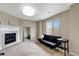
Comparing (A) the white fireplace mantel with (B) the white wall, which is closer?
(B) the white wall

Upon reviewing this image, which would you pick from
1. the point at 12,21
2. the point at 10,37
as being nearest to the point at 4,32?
the point at 10,37

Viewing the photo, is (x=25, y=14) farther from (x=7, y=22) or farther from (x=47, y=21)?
(x=47, y=21)

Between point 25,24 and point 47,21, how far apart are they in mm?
1736

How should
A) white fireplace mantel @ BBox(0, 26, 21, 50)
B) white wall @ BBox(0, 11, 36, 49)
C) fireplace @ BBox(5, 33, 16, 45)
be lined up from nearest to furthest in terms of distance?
white wall @ BBox(0, 11, 36, 49) < white fireplace mantel @ BBox(0, 26, 21, 50) < fireplace @ BBox(5, 33, 16, 45)

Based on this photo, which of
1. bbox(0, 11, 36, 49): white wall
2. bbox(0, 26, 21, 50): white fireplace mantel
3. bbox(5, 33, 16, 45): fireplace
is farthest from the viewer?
bbox(5, 33, 16, 45): fireplace

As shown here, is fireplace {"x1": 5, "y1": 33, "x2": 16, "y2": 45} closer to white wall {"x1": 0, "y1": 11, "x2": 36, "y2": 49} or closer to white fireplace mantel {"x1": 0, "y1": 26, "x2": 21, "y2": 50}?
white fireplace mantel {"x1": 0, "y1": 26, "x2": 21, "y2": 50}

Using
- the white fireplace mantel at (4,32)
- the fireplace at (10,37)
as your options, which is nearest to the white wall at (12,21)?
the white fireplace mantel at (4,32)

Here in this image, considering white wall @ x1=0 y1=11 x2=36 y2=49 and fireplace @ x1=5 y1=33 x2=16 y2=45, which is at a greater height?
white wall @ x1=0 y1=11 x2=36 y2=49

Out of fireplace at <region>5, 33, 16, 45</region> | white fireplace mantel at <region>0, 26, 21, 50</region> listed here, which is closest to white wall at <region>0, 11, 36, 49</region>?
white fireplace mantel at <region>0, 26, 21, 50</region>

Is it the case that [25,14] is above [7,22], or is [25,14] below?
above

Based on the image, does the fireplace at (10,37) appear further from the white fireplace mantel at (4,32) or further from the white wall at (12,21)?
the white wall at (12,21)

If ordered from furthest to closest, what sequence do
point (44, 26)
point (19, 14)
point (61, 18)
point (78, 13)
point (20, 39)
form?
1. point (44, 26)
2. point (61, 18)
3. point (20, 39)
4. point (19, 14)
5. point (78, 13)

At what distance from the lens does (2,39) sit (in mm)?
3713

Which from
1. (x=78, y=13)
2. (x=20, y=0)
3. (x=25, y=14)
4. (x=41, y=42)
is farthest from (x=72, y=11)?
(x=20, y=0)
